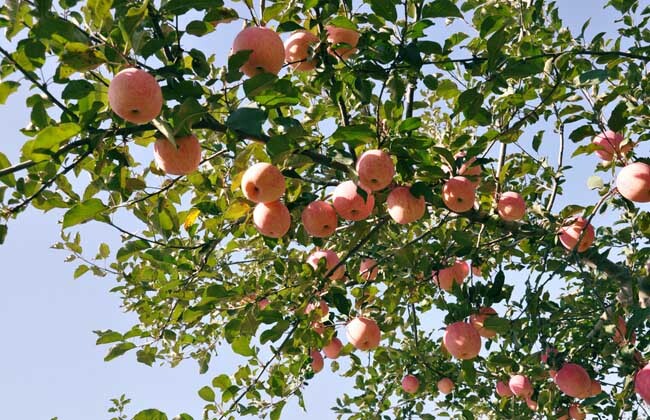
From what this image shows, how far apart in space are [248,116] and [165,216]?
1160 millimetres

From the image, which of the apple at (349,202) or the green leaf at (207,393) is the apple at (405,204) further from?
the green leaf at (207,393)

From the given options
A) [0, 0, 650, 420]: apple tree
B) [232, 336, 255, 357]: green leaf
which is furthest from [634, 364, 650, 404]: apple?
[232, 336, 255, 357]: green leaf

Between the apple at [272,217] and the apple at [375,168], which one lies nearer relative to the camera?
the apple at [375,168]

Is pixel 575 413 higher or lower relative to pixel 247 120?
higher

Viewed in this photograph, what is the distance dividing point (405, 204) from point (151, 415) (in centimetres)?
182

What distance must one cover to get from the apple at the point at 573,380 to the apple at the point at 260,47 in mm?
3013

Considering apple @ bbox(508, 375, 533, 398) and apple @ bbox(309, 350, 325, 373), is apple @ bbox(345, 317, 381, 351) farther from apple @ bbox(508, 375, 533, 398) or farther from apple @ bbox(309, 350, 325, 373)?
apple @ bbox(508, 375, 533, 398)

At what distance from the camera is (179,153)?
7.30ft

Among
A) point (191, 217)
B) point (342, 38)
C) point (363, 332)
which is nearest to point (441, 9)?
point (342, 38)

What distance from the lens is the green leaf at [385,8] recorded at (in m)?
2.30

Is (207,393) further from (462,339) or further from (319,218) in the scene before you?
(462,339)

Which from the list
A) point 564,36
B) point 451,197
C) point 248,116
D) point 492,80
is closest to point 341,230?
point 451,197

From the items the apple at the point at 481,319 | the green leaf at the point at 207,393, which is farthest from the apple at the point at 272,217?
the apple at the point at 481,319

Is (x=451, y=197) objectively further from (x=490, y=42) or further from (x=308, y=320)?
(x=308, y=320)
